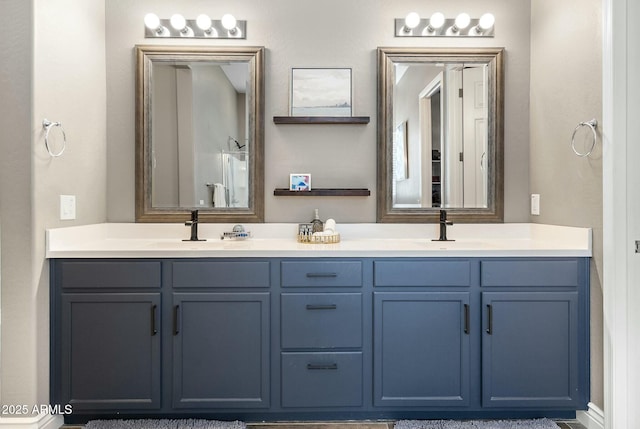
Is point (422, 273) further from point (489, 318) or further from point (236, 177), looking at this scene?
point (236, 177)

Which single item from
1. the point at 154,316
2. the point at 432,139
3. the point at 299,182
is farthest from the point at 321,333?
the point at 432,139

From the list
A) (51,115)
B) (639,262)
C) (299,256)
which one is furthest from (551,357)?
(51,115)

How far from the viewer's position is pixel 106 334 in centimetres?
194

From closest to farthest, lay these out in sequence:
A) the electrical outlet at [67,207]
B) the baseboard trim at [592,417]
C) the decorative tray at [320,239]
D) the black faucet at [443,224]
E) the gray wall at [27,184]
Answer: the gray wall at [27,184] < the baseboard trim at [592,417] < the electrical outlet at [67,207] < the decorative tray at [320,239] < the black faucet at [443,224]

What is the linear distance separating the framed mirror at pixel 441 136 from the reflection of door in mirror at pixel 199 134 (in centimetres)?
87

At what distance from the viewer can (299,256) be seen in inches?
76.5

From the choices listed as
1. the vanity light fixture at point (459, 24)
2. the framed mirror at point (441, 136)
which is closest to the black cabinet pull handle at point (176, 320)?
the framed mirror at point (441, 136)

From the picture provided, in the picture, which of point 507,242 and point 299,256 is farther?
point 507,242

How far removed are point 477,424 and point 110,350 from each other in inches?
71.5

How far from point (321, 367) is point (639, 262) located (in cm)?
153

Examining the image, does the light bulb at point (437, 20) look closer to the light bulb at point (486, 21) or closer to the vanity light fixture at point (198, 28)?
the light bulb at point (486, 21)

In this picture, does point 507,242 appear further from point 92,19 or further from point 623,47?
point 92,19

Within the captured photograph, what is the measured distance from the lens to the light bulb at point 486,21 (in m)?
2.44

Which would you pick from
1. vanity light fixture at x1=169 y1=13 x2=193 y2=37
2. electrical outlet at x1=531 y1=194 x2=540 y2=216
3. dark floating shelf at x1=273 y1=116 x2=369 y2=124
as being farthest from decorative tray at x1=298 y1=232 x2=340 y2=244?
vanity light fixture at x1=169 y1=13 x2=193 y2=37
